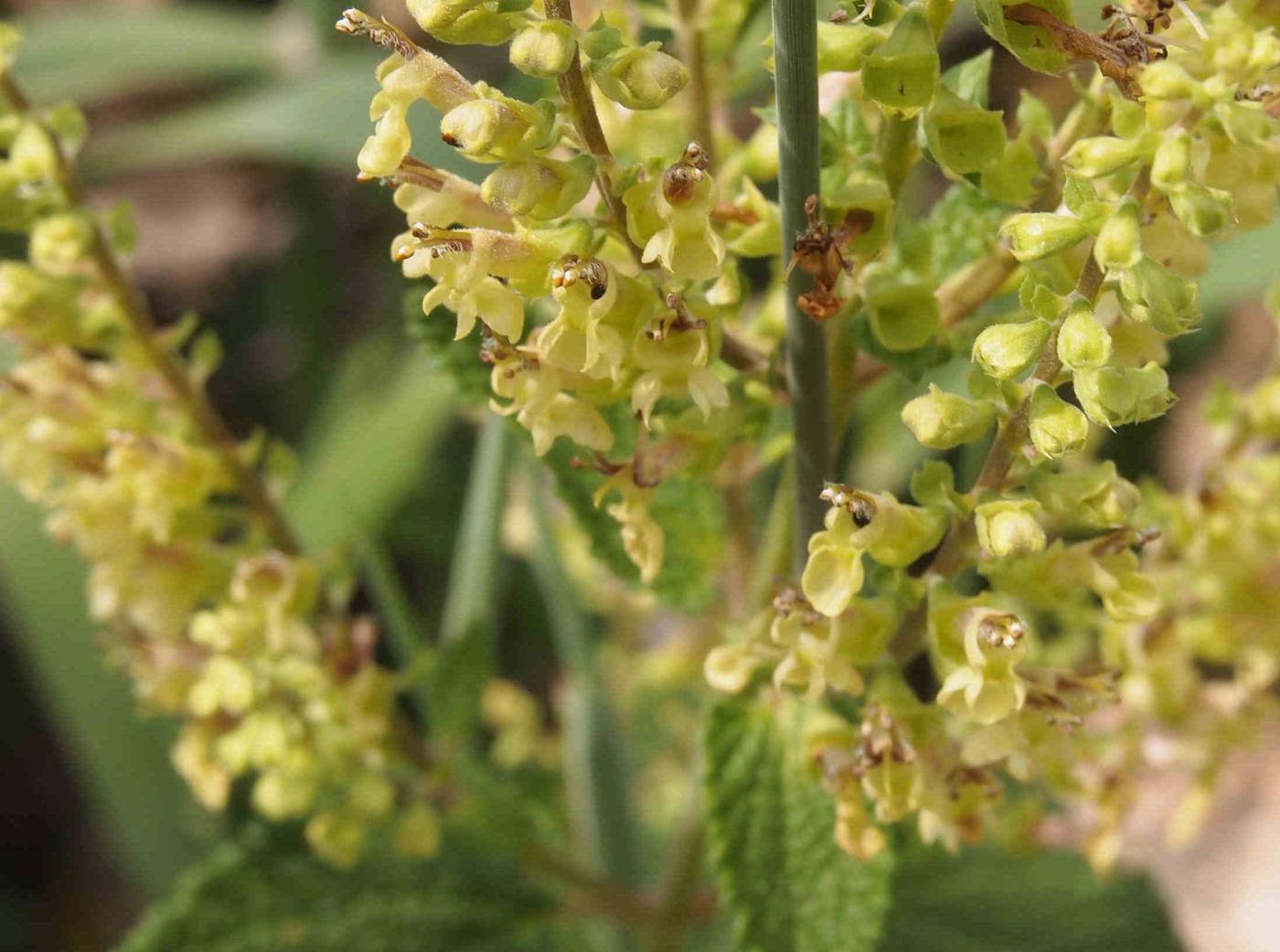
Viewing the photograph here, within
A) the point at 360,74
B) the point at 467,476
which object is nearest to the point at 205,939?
the point at 467,476

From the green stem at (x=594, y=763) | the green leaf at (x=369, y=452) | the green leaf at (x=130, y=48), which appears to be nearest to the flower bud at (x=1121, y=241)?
the green stem at (x=594, y=763)

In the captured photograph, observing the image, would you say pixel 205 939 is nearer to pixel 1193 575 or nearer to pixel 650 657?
pixel 650 657

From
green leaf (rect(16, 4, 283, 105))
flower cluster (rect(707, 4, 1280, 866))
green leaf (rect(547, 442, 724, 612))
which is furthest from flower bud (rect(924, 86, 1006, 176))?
green leaf (rect(16, 4, 283, 105))

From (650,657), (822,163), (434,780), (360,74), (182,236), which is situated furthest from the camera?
(182,236)

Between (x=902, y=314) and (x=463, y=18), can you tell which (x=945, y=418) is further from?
(x=463, y=18)

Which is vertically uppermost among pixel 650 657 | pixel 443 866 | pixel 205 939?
pixel 205 939

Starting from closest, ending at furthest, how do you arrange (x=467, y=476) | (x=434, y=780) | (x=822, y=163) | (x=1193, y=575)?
(x=822, y=163)
(x=1193, y=575)
(x=434, y=780)
(x=467, y=476)

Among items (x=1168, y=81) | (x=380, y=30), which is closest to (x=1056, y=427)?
(x=1168, y=81)
